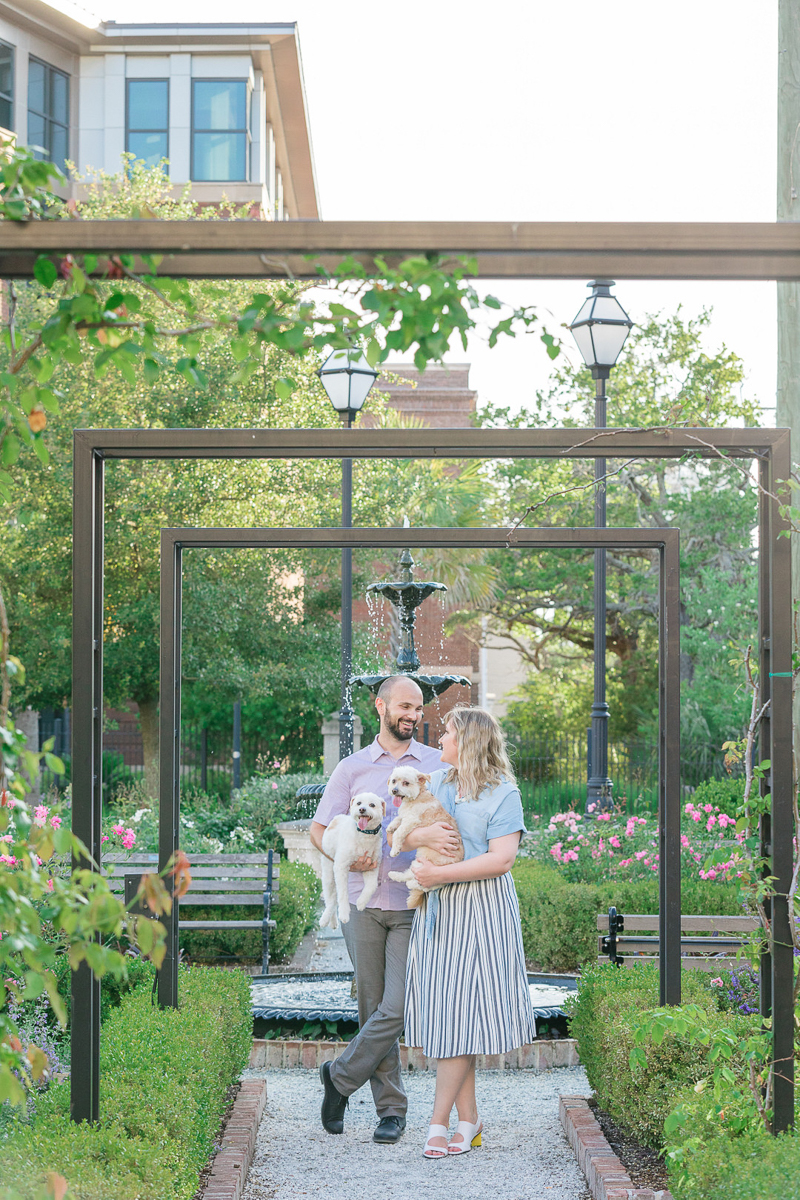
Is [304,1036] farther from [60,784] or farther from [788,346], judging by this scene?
[60,784]

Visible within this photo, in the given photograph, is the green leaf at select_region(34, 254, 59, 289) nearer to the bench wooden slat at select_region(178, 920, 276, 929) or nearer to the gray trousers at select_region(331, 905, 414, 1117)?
the gray trousers at select_region(331, 905, 414, 1117)

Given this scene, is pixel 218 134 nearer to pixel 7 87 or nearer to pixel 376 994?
pixel 7 87

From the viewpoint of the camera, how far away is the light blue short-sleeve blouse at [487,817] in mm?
4777

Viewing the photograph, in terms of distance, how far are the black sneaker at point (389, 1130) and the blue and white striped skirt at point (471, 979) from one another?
0.56 metres

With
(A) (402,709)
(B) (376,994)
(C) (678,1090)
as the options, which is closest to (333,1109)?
(B) (376,994)

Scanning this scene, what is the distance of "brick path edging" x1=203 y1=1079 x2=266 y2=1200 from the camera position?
4.34 meters

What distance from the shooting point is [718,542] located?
21.1 meters

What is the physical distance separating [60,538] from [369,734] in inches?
262

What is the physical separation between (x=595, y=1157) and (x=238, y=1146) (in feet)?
4.74

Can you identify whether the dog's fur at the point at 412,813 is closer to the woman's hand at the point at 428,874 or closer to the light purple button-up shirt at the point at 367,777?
the woman's hand at the point at 428,874

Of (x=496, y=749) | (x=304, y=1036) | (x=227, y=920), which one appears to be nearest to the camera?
(x=496, y=749)

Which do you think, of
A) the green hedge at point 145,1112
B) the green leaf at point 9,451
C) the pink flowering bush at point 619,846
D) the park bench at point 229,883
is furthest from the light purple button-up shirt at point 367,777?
the pink flowering bush at point 619,846

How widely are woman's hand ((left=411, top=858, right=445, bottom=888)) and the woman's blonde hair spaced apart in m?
0.31

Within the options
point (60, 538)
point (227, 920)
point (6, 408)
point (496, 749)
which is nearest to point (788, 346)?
point (496, 749)
